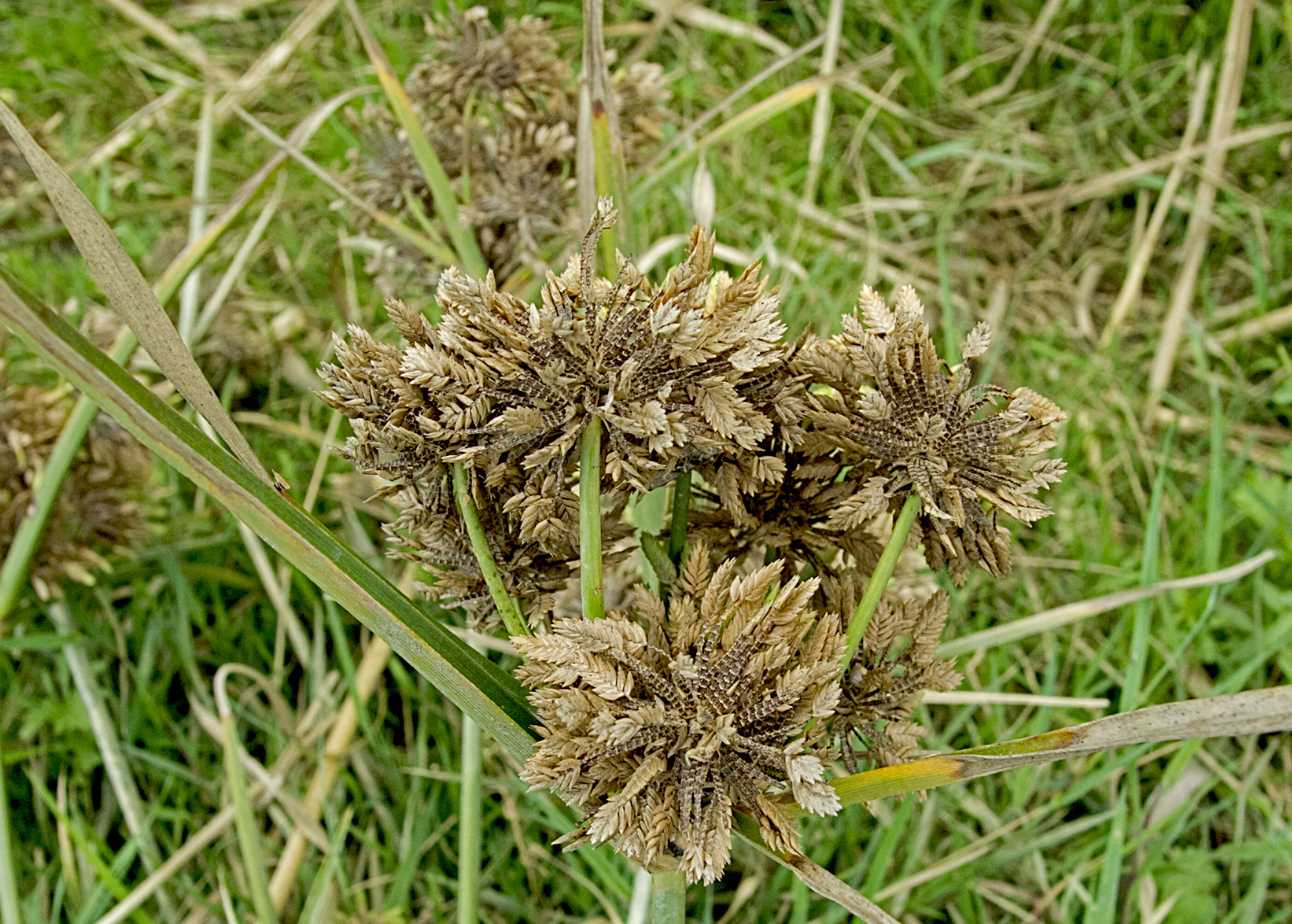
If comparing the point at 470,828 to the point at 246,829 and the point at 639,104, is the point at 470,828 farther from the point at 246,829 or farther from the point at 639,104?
the point at 639,104

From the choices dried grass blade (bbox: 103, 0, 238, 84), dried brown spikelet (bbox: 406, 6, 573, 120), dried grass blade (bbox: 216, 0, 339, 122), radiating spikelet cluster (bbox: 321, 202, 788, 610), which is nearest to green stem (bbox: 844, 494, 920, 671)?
radiating spikelet cluster (bbox: 321, 202, 788, 610)

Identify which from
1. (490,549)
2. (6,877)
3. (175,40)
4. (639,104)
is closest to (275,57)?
(175,40)

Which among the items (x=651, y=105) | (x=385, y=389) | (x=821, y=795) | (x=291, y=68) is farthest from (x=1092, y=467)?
(x=291, y=68)

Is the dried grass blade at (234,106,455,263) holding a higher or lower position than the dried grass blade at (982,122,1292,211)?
higher

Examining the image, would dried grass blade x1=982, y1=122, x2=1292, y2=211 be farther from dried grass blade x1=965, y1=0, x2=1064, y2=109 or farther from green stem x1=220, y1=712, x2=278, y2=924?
green stem x1=220, y1=712, x2=278, y2=924

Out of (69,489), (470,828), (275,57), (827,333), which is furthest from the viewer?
(275,57)

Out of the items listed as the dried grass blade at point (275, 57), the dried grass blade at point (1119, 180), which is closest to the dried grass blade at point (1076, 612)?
the dried grass blade at point (1119, 180)
